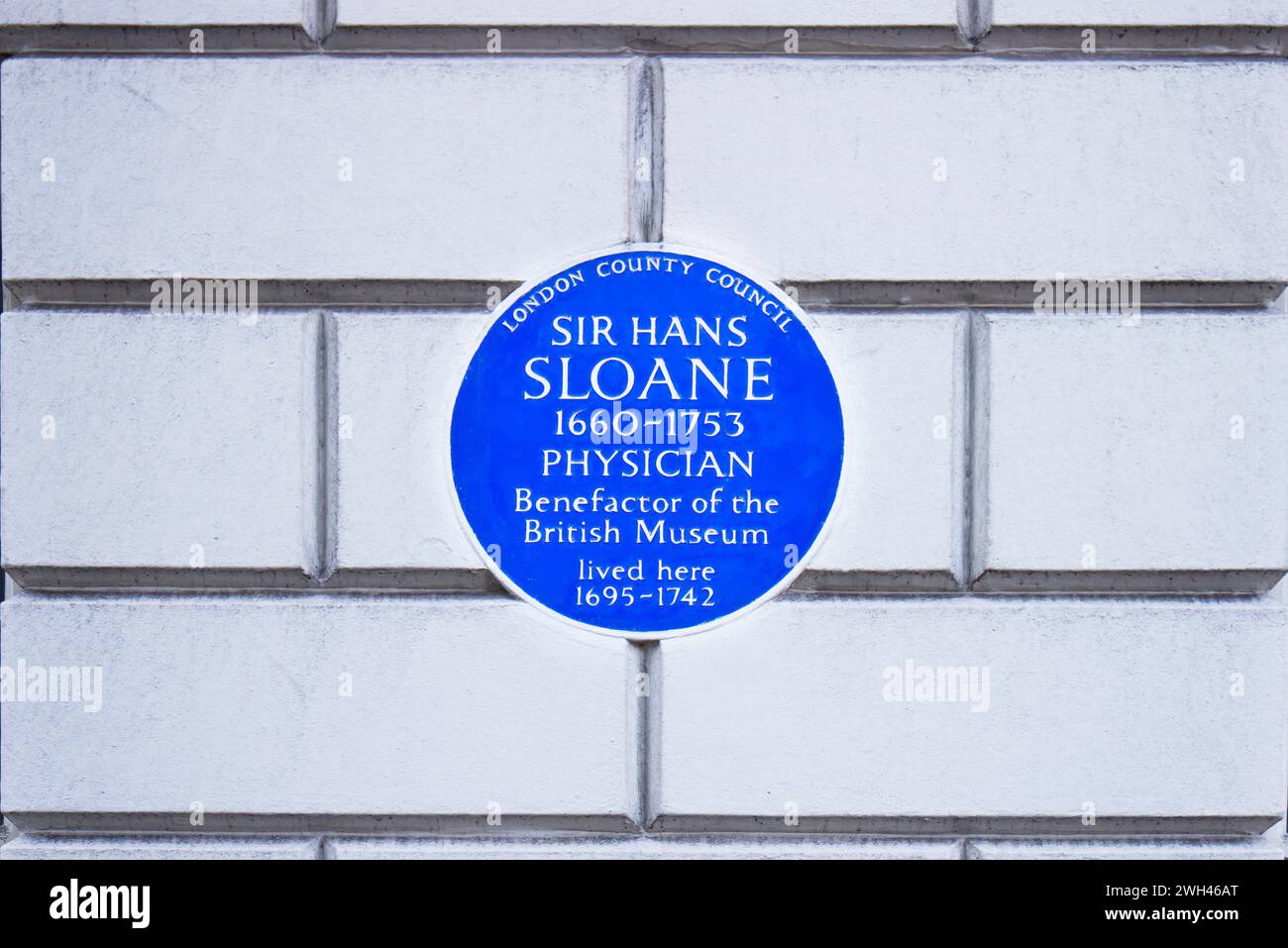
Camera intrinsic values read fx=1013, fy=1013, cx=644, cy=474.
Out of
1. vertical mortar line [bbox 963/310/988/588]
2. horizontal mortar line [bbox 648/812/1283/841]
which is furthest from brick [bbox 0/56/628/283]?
horizontal mortar line [bbox 648/812/1283/841]

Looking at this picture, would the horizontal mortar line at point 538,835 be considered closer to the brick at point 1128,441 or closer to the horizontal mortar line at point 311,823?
the horizontal mortar line at point 311,823

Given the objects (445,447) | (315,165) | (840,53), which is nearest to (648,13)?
(840,53)

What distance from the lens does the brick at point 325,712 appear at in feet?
9.80

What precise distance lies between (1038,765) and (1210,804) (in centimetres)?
54

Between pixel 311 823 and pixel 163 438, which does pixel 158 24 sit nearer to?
pixel 163 438

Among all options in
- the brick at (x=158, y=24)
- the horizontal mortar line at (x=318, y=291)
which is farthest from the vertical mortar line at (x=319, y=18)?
the horizontal mortar line at (x=318, y=291)

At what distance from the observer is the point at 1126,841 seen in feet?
9.96

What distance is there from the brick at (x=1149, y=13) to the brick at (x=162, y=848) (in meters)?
3.22

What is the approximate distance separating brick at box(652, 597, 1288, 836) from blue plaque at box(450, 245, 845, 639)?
217mm

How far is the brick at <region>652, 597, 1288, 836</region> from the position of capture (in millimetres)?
2980

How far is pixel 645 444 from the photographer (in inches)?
117

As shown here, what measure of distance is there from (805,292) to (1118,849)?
1.90m

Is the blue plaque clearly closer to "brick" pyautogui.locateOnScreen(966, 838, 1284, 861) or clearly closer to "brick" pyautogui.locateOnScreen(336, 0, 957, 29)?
"brick" pyautogui.locateOnScreen(336, 0, 957, 29)
